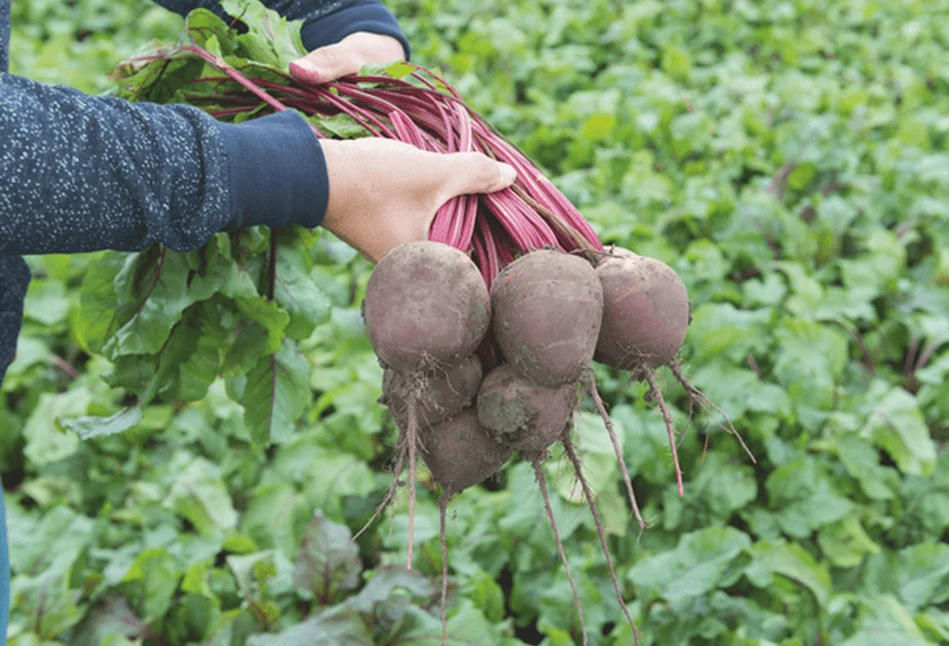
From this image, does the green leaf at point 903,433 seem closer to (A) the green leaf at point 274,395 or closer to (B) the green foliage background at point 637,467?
(B) the green foliage background at point 637,467

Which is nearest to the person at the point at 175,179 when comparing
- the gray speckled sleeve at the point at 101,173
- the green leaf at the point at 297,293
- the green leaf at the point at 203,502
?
the gray speckled sleeve at the point at 101,173

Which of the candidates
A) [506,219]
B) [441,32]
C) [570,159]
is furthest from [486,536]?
[441,32]

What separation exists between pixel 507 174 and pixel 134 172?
0.50 m

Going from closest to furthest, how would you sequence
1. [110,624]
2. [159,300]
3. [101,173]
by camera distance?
1. [101,173]
2. [159,300]
3. [110,624]

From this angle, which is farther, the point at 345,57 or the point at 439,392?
the point at 345,57

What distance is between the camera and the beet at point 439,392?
108 cm

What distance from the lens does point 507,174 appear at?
1.15m

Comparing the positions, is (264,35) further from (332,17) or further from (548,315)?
(548,315)

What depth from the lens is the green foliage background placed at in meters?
1.93

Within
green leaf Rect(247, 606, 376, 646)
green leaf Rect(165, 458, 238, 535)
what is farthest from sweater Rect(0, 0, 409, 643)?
green leaf Rect(165, 458, 238, 535)

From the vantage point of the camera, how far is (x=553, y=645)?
182cm

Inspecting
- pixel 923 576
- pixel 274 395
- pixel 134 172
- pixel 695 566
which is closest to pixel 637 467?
→ pixel 695 566

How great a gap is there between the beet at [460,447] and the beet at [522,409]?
31mm

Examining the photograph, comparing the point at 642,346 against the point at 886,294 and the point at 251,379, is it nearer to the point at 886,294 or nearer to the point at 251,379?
the point at 251,379
